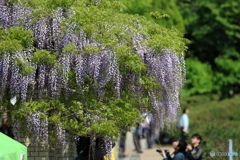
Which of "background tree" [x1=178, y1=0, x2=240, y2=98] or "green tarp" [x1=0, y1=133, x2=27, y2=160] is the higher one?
"background tree" [x1=178, y1=0, x2=240, y2=98]

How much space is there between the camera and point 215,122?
24531 mm

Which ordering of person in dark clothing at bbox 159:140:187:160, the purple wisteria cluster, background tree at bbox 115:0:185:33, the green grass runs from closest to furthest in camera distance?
the purple wisteria cluster < person in dark clothing at bbox 159:140:187:160 < the green grass < background tree at bbox 115:0:185:33

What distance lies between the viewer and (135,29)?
12.6 metres

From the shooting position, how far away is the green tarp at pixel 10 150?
9.38 metres

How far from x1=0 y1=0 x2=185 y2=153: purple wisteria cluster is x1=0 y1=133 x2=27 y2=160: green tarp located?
2139 millimetres

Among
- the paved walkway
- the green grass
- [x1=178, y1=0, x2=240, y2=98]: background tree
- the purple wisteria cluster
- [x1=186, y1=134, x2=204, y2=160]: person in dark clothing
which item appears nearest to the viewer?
the purple wisteria cluster

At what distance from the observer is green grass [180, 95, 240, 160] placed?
1770 cm

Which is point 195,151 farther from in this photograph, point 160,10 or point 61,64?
point 160,10

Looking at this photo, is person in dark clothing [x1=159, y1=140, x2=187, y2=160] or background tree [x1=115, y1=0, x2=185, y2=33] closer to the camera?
person in dark clothing [x1=159, y1=140, x2=187, y2=160]

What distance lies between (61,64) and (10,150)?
2889mm

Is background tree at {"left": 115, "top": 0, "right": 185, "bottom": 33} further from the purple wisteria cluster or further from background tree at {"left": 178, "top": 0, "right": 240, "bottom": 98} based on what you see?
the purple wisteria cluster

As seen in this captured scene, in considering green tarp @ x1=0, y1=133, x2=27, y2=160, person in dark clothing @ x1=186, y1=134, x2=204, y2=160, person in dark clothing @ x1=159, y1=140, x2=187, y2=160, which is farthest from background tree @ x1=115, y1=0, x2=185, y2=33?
green tarp @ x1=0, y1=133, x2=27, y2=160

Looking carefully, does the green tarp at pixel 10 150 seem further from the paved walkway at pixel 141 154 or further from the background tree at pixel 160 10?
the background tree at pixel 160 10

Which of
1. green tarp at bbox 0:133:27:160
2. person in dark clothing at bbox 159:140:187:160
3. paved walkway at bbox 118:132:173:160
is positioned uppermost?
paved walkway at bbox 118:132:173:160
